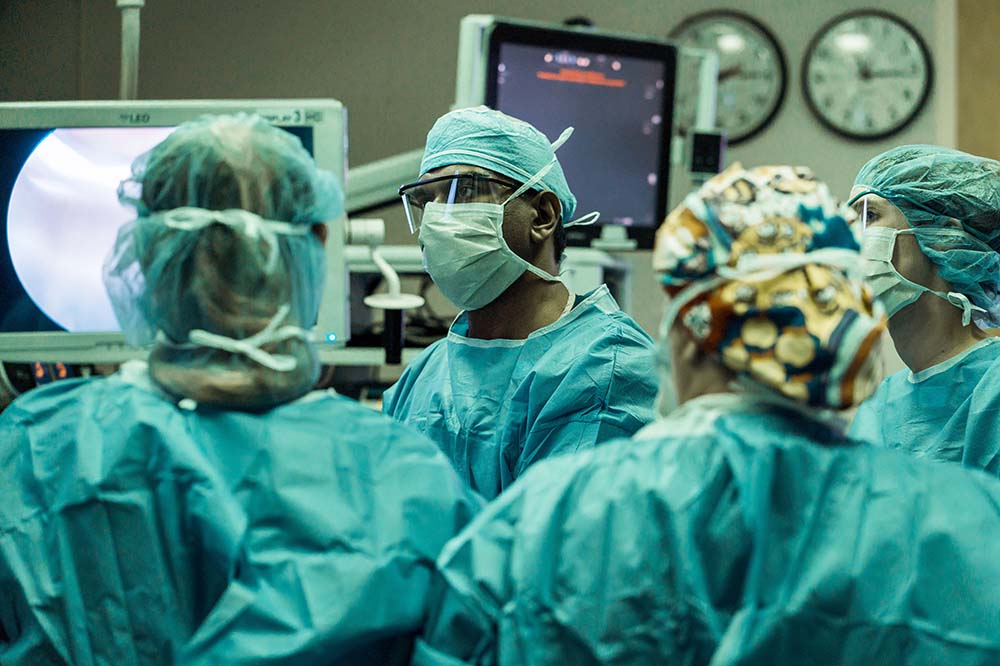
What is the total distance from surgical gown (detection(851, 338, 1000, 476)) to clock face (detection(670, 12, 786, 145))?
281 cm

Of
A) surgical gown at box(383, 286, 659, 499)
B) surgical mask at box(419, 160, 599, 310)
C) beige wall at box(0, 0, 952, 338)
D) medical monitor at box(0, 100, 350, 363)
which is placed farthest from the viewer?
beige wall at box(0, 0, 952, 338)

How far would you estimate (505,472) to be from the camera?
6.32ft

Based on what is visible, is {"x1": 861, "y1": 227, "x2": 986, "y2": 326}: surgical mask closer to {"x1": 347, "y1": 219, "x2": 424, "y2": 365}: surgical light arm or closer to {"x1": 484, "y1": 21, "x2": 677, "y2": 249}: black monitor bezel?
{"x1": 347, "y1": 219, "x2": 424, "y2": 365}: surgical light arm

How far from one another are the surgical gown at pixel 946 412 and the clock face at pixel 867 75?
2.82 m

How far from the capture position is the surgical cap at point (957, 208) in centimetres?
203

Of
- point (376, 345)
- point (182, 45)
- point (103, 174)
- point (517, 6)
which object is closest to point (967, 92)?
point (517, 6)

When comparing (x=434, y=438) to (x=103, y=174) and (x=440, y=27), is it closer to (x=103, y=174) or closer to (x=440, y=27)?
(x=103, y=174)

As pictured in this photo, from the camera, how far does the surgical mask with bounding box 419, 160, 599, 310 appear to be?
201cm

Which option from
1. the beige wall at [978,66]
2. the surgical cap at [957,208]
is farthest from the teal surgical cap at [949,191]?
the beige wall at [978,66]

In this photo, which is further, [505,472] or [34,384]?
[34,384]

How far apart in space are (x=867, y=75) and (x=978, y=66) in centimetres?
47

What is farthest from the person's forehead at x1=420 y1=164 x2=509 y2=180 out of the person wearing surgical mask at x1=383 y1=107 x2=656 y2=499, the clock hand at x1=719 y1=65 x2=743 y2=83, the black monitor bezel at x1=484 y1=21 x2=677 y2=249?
the clock hand at x1=719 y1=65 x2=743 y2=83

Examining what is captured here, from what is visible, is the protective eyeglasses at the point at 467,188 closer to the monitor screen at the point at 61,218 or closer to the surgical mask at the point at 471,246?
the surgical mask at the point at 471,246

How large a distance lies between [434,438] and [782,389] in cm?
96
